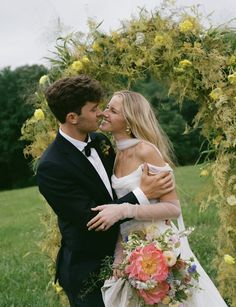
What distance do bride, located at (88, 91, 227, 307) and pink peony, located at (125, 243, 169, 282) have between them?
Answer: 0.98 ft

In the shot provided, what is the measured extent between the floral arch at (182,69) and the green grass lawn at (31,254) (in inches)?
13.7

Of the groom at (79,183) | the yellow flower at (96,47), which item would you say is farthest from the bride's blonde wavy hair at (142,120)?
the yellow flower at (96,47)

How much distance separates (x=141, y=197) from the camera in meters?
3.68

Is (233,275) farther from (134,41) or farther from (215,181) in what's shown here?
(134,41)

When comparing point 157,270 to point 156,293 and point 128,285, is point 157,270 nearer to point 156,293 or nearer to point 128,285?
point 156,293

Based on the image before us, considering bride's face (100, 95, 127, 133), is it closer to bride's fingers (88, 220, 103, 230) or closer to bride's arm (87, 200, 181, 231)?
bride's arm (87, 200, 181, 231)

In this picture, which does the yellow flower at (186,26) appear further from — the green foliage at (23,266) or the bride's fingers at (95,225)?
the green foliage at (23,266)

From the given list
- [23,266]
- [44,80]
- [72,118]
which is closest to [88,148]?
[72,118]

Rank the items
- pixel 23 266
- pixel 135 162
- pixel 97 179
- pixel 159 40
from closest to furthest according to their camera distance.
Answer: pixel 97 179, pixel 135 162, pixel 159 40, pixel 23 266

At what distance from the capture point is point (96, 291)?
3.90 metres

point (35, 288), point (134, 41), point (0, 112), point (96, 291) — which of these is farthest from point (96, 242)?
point (0, 112)

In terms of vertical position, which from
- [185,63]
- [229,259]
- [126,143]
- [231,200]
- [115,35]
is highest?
[115,35]

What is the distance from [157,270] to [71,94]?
117cm

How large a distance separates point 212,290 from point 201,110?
1379 millimetres
